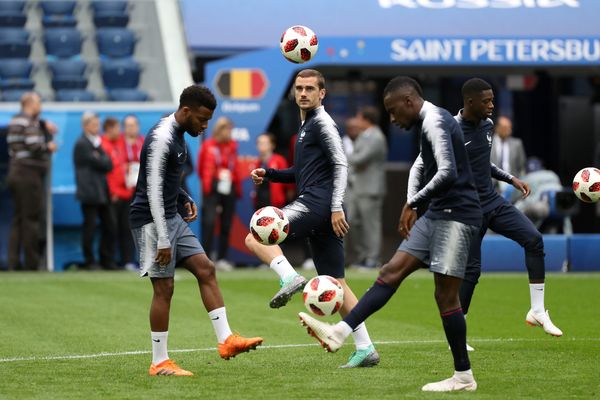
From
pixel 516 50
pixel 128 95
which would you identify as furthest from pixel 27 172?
pixel 516 50

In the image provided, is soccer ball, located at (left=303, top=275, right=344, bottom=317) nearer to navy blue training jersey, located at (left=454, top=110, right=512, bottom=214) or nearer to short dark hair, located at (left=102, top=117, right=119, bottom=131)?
navy blue training jersey, located at (left=454, top=110, right=512, bottom=214)

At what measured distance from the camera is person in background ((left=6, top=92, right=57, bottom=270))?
18.3 meters

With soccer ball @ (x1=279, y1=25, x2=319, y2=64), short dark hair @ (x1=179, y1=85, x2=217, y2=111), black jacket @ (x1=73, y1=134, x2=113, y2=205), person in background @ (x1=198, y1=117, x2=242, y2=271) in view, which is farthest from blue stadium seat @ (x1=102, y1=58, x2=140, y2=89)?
short dark hair @ (x1=179, y1=85, x2=217, y2=111)

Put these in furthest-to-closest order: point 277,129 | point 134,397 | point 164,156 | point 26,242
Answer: point 277,129, point 26,242, point 164,156, point 134,397

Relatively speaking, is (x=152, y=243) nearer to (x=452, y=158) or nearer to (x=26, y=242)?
(x=452, y=158)

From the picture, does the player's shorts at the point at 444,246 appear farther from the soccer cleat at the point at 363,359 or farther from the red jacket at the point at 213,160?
the red jacket at the point at 213,160

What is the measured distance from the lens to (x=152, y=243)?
29.6 feet

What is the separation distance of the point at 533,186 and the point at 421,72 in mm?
2985

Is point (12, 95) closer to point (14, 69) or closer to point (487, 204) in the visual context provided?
point (14, 69)

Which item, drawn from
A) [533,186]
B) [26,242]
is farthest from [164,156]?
[533,186]

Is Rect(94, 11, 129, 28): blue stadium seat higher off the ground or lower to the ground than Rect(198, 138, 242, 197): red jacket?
higher

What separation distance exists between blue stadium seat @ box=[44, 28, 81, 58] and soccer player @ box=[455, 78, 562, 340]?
13013 mm

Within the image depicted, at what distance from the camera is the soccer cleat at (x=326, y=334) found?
27.0ft

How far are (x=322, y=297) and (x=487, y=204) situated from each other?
233 cm
